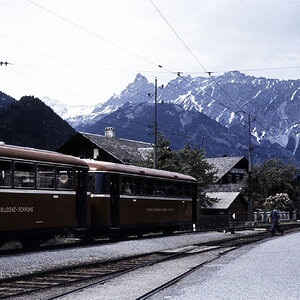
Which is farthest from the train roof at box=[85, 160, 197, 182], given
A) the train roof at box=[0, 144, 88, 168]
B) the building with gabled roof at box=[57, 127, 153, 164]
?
the building with gabled roof at box=[57, 127, 153, 164]

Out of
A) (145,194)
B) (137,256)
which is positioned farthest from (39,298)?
(145,194)

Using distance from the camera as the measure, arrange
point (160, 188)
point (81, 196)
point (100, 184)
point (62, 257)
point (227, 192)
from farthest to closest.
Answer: point (227, 192)
point (160, 188)
point (100, 184)
point (81, 196)
point (62, 257)

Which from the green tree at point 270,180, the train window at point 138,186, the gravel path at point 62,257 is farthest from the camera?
Answer: the green tree at point 270,180

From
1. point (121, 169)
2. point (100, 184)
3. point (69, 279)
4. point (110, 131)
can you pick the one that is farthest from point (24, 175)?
point (110, 131)

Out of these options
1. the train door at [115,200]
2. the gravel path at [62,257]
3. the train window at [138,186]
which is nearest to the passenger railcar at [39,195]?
the gravel path at [62,257]

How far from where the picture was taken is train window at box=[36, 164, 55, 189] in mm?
16828

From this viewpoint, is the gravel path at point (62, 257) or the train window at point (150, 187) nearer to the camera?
the gravel path at point (62, 257)

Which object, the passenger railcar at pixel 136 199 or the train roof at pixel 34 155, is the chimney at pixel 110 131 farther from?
the train roof at pixel 34 155

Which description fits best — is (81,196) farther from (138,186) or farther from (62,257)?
(138,186)

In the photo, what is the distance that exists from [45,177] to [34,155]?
34.9 inches

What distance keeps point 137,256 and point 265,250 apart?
188 inches

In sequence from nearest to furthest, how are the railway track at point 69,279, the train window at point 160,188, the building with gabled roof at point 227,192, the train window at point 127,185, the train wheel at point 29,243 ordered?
the railway track at point 69,279 → the train wheel at point 29,243 → the train window at point 127,185 → the train window at point 160,188 → the building with gabled roof at point 227,192

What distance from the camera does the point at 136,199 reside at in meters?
23.2

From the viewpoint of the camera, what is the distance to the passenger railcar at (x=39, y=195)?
15.6 metres
